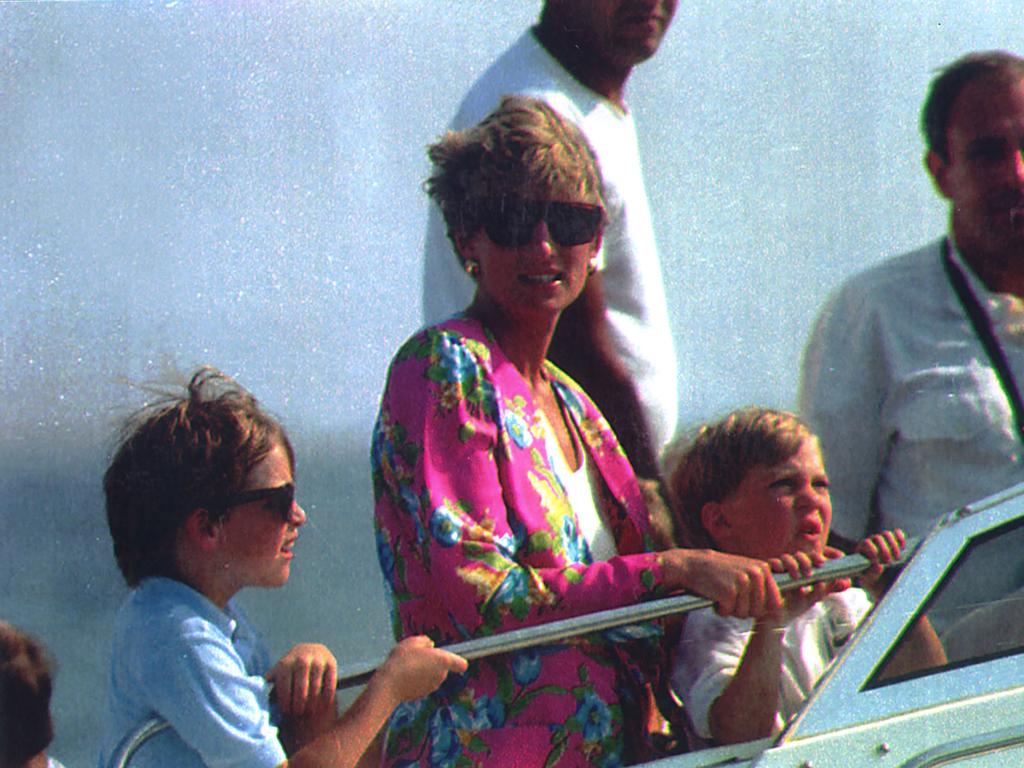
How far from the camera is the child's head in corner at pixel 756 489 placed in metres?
2.50

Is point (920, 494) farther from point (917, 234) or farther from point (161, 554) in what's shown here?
point (161, 554)

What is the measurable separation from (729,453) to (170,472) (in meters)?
0.83

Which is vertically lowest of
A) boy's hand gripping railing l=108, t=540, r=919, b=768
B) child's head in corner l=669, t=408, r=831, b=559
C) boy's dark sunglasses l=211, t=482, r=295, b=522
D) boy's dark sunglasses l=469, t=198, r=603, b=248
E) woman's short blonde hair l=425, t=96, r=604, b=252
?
boy's hand gripping railing l=108, t=540, r=919, b=768

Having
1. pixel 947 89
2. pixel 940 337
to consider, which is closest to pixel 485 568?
pixel 940 337

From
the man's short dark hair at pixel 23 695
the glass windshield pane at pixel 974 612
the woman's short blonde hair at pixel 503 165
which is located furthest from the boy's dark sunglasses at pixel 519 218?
the man's short dark hair at pixel 23 695

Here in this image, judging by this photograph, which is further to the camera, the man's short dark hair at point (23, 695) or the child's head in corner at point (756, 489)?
the child's head in corner at point (756, 489)

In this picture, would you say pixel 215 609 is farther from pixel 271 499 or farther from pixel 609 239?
pixel 609 239

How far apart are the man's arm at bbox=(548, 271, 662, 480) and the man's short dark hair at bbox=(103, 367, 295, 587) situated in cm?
55

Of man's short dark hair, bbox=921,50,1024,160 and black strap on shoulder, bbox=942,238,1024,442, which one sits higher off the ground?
man's short dark hair, bbox=921,50,1024,160

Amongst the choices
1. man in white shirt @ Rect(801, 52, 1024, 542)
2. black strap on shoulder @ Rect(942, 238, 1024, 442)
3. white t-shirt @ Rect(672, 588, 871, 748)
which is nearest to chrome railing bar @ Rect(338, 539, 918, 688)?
white t-shirt @ Rect(672, 588, 871, 748)

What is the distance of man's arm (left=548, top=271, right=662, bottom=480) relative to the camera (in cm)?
260

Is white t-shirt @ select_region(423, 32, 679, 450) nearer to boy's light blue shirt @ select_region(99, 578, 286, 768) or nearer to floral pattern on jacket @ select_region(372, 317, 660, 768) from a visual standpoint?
floral pattern on jacket @ select_region(372, 317, 660, 768)

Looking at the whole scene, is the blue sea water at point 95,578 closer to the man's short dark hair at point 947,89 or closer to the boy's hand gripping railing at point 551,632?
the boy's hand gripping railing at point 551,632

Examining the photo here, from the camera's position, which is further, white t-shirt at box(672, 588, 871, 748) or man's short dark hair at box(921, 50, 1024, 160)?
man's short dark hair at box(921, 50, 1024, 160)
